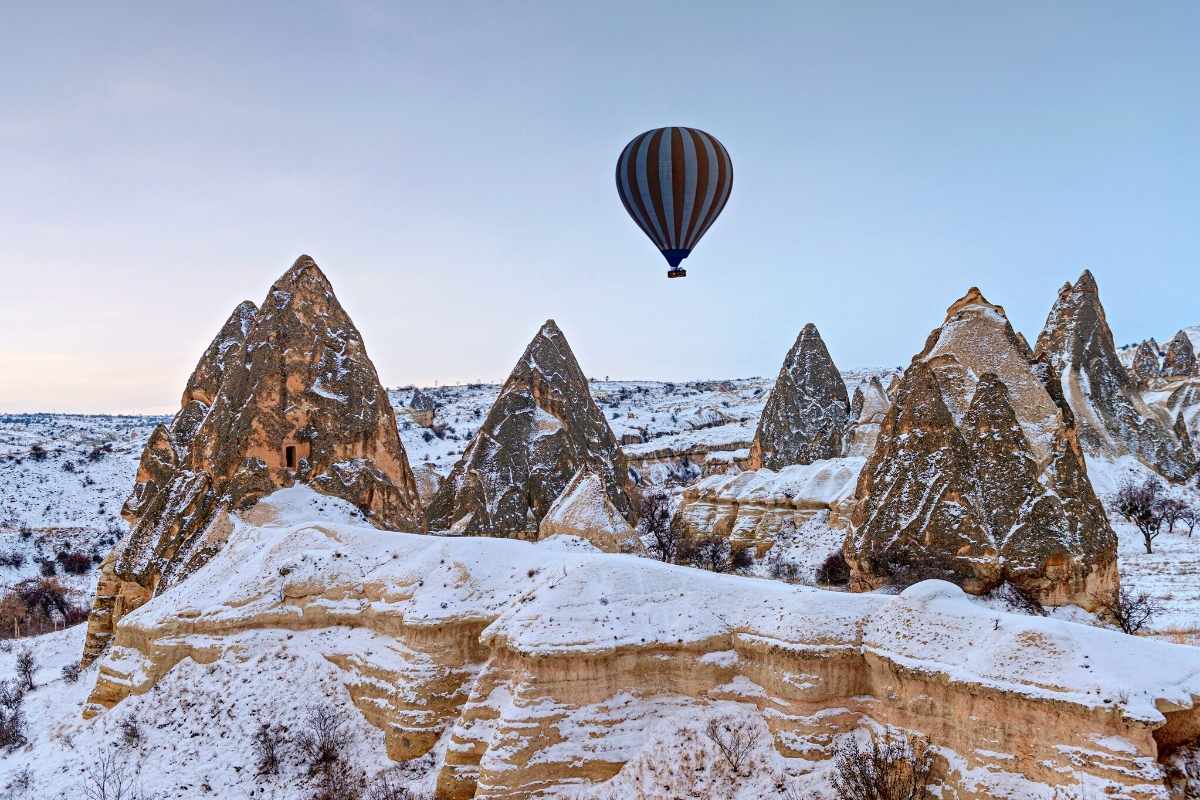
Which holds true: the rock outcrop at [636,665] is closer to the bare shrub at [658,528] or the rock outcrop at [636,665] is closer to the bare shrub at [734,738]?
the bare shrub at [734,738]

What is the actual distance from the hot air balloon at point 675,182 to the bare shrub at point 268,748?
14043 mm

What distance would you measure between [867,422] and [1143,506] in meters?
11.8

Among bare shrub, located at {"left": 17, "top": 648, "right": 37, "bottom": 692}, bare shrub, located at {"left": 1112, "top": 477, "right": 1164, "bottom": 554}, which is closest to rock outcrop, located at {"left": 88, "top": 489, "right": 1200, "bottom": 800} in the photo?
bare shrub, located at {"left": 17, "top": 648, "right": 37, "bottom": 692}

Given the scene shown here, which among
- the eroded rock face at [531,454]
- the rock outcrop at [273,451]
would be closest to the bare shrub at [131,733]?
the rock outcrop at [273,451]

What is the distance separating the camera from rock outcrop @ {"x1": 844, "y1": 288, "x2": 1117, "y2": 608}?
46.5 ft

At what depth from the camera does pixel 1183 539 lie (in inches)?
1134

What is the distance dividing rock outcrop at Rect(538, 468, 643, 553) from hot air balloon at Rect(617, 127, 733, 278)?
682cm

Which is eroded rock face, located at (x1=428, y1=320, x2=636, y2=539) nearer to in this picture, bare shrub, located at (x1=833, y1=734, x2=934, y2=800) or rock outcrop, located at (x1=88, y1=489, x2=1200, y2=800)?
rock outcrop, located at (x1=88, y1=489, x2=1200, y2=800)

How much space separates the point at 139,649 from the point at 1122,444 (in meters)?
41.4

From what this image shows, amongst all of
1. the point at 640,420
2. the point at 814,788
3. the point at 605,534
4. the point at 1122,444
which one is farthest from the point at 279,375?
the point at 640,420

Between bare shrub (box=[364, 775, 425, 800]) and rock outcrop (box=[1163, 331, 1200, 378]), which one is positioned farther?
rock outcrop (box=[1163, 331, 1200, 378])

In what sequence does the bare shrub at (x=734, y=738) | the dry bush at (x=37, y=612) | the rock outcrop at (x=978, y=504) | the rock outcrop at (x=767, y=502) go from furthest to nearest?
1. the dry bush at (x=37, y=612)
2. the rock outcrop at (x=767, y=502)
3. the rock outcrop at (x=978, y=504)
4. the bare shrub at (x=734, y=738)

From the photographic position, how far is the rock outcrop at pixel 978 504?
559 inches

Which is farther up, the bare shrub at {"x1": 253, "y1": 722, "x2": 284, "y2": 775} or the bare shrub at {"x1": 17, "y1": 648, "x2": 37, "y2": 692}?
the bare shrub at {"x1": 253, "y1": 722, "x2": 284, "y2": 775}
